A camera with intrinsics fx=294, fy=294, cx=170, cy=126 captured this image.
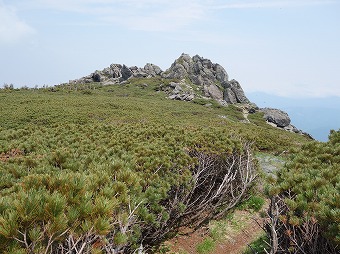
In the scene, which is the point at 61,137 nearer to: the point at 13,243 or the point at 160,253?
the point at 160,253

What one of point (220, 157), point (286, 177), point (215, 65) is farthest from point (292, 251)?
point (215, 65)

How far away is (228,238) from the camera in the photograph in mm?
10703

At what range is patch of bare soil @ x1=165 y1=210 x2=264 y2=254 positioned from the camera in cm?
976

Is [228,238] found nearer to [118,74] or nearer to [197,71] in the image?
[197,71]

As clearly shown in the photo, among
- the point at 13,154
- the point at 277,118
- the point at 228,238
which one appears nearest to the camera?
the point at 13,154

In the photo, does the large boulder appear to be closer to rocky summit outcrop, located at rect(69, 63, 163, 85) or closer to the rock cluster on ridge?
the rock cluster on ridge

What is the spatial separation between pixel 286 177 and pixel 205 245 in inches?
187

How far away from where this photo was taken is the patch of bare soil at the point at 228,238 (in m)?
9.76

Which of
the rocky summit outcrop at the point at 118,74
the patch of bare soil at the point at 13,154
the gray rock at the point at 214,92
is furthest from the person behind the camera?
the rocky summit outcrop at the point at 118,74

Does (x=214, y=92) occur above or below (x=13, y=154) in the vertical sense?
above

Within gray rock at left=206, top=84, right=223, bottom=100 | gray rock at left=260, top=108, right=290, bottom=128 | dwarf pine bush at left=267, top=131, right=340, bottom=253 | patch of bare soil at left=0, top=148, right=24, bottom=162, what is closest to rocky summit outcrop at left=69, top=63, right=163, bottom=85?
gray rock at left=206, top=84, right=223, bottom=100

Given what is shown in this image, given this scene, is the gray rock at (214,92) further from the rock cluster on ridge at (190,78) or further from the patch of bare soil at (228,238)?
the patch of bare soil at (228,238)

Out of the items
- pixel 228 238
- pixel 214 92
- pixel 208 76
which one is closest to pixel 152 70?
pixel 208 76

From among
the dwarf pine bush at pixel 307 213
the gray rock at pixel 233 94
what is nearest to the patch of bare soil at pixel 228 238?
the dwarf pine bush at pixel 307 213
